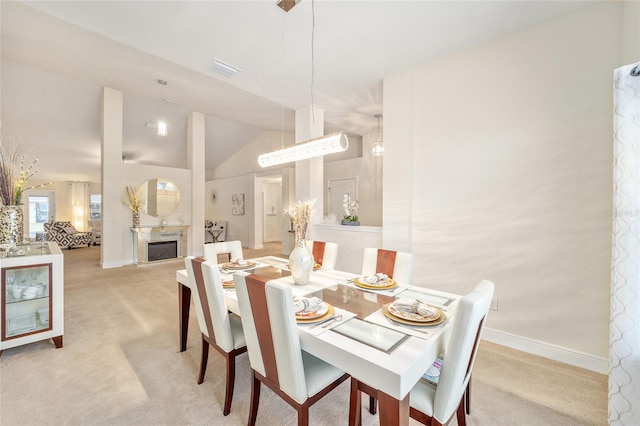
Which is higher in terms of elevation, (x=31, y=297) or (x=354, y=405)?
(x=31, y=297)

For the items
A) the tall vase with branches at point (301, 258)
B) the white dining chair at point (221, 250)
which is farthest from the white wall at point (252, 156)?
the tall vase with branches at point (301, 258)

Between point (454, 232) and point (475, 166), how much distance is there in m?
0.69

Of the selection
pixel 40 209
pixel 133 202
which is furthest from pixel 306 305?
pixel 40 209

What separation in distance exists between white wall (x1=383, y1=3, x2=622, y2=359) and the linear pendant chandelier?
55.5 inches

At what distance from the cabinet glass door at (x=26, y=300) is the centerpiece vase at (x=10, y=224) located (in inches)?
17.8

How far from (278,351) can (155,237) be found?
5594mm

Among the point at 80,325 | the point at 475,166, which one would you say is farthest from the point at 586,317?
the point at 80,325

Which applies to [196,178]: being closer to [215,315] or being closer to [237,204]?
[237,204]

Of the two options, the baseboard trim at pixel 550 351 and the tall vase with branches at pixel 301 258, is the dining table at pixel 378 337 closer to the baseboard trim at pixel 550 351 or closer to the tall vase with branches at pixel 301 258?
the tall vase with branches at pixel 301 258

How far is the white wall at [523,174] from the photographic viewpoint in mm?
2068

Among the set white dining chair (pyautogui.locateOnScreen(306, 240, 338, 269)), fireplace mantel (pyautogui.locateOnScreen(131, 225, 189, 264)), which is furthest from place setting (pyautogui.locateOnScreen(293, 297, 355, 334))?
fireplace mantel (pyautogui.locateOnScreen(131, 225, 189, 264))

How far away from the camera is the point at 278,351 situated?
1250 mm

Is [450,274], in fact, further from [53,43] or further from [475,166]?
[53,43]

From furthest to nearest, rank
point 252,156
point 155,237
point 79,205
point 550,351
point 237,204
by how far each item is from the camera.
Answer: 1. point 79,205
2. point 252,156
3. point 237,204
4. point 155,237
5. point 550,351
